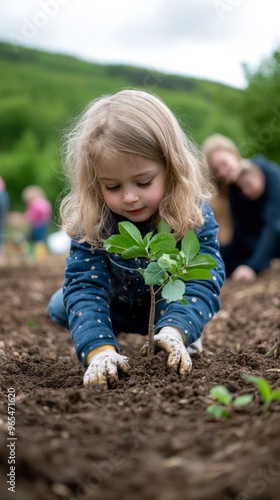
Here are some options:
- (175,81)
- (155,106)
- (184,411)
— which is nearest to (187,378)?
(184,411)

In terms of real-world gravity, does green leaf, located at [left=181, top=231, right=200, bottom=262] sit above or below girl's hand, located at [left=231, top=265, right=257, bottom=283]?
below

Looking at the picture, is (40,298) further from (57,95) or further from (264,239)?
(57,95)

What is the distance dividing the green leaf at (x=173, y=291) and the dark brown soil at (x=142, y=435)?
271 millimetres

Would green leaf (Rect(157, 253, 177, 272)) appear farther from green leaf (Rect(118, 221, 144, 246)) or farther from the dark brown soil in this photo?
the dark brown soil

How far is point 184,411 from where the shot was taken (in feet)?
5.28

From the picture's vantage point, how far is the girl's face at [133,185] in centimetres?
220

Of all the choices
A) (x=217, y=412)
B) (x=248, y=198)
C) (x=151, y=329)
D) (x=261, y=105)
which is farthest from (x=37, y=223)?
(x=217, y=412)

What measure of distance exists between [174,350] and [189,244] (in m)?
0.38

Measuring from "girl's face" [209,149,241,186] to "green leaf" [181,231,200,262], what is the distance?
4128 millimetres

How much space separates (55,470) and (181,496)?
0.28m

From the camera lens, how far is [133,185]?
2.22 metres

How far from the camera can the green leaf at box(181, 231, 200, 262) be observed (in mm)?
1973

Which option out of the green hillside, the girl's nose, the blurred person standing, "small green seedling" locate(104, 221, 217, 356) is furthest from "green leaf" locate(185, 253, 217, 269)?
the green hillside

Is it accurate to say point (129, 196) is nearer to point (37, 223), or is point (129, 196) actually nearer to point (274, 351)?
point (274, 351)
